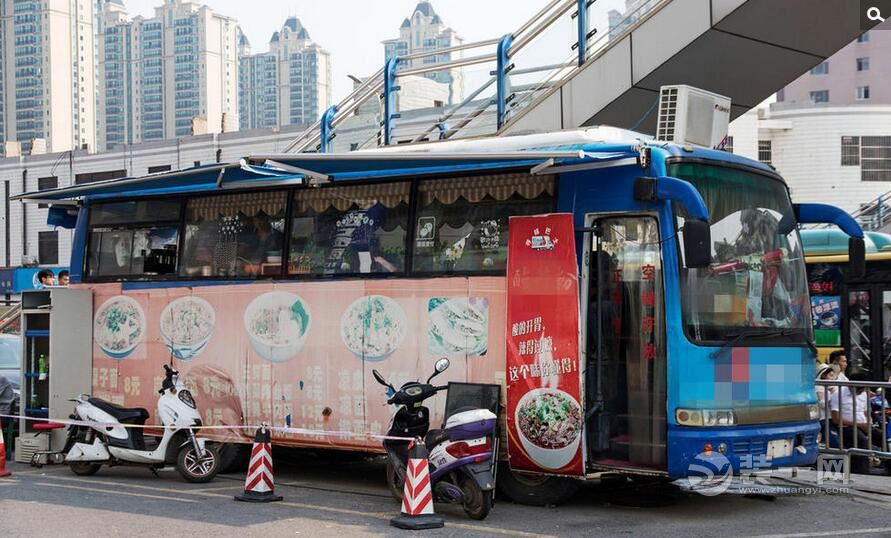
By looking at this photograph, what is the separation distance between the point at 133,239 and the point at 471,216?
4.58m

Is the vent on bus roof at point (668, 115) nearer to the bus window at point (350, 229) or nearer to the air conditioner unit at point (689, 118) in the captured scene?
the air conditioner unit at point (689, 118)

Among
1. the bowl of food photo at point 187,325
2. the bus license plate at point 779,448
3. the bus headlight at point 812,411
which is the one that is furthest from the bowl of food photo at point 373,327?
the bus headlight at point 812,411

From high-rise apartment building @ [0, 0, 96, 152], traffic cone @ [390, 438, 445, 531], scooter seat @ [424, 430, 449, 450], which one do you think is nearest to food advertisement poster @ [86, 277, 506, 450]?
scooter seat @ [424, 430, 449, 450]

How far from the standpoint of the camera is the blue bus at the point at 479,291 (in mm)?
9188

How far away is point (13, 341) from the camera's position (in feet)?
57.3

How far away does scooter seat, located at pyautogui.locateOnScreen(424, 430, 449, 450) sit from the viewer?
9.48 metres

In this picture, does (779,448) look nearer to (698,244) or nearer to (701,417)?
(701,417)

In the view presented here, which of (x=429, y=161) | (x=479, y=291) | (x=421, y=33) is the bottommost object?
(x=479, y=291)

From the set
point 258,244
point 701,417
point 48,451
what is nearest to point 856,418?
point 701,417

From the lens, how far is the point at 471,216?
10281 mm

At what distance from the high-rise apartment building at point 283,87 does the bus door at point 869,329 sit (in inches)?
6434

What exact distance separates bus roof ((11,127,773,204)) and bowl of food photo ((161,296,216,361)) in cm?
124

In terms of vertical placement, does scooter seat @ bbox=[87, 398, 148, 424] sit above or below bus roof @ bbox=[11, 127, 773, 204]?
below

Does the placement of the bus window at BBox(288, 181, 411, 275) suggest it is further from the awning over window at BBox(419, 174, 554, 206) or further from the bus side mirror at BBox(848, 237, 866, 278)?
the bus side mirror at BBox(848, 237, 866, 278)
